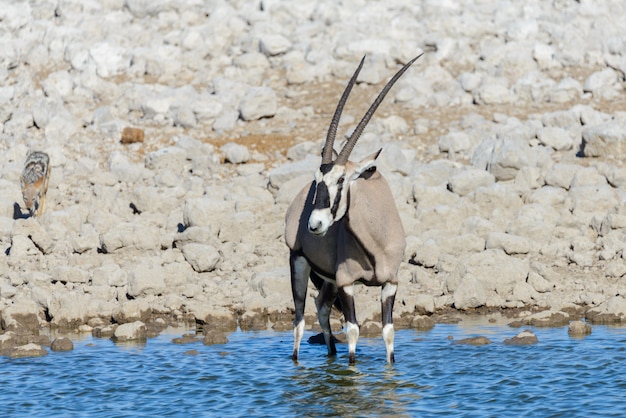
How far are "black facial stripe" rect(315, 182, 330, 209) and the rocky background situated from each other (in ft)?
13.3

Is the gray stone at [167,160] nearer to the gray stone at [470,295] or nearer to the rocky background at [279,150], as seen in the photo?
the rocky background at [279,150]

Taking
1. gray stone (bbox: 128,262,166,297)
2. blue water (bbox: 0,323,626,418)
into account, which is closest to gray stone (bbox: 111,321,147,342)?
blue water (bbox: 0,323,626,418)

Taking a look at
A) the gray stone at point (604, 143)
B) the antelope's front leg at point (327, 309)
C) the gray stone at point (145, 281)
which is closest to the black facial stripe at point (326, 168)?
the antelope's front leg at point (327, 309)

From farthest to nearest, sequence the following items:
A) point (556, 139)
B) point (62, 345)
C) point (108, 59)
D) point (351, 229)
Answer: point (108, 59) → point (556, 139) → point (62, 345) → point (351, 229)

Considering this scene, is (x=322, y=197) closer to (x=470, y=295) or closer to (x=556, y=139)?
(x=470, y=295)

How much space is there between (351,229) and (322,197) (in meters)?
0.72

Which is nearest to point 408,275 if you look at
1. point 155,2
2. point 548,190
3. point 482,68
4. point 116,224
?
point 548,190

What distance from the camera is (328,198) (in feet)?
30.2

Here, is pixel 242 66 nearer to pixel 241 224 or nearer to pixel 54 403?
pixel 241 224

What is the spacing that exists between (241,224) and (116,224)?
2262 millimetres

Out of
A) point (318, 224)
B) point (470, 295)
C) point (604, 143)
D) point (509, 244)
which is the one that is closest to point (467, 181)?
point (509, 244)

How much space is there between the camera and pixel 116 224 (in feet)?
56.6

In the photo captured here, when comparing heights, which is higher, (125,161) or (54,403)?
(125,161)

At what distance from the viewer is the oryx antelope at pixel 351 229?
9.34 metres
